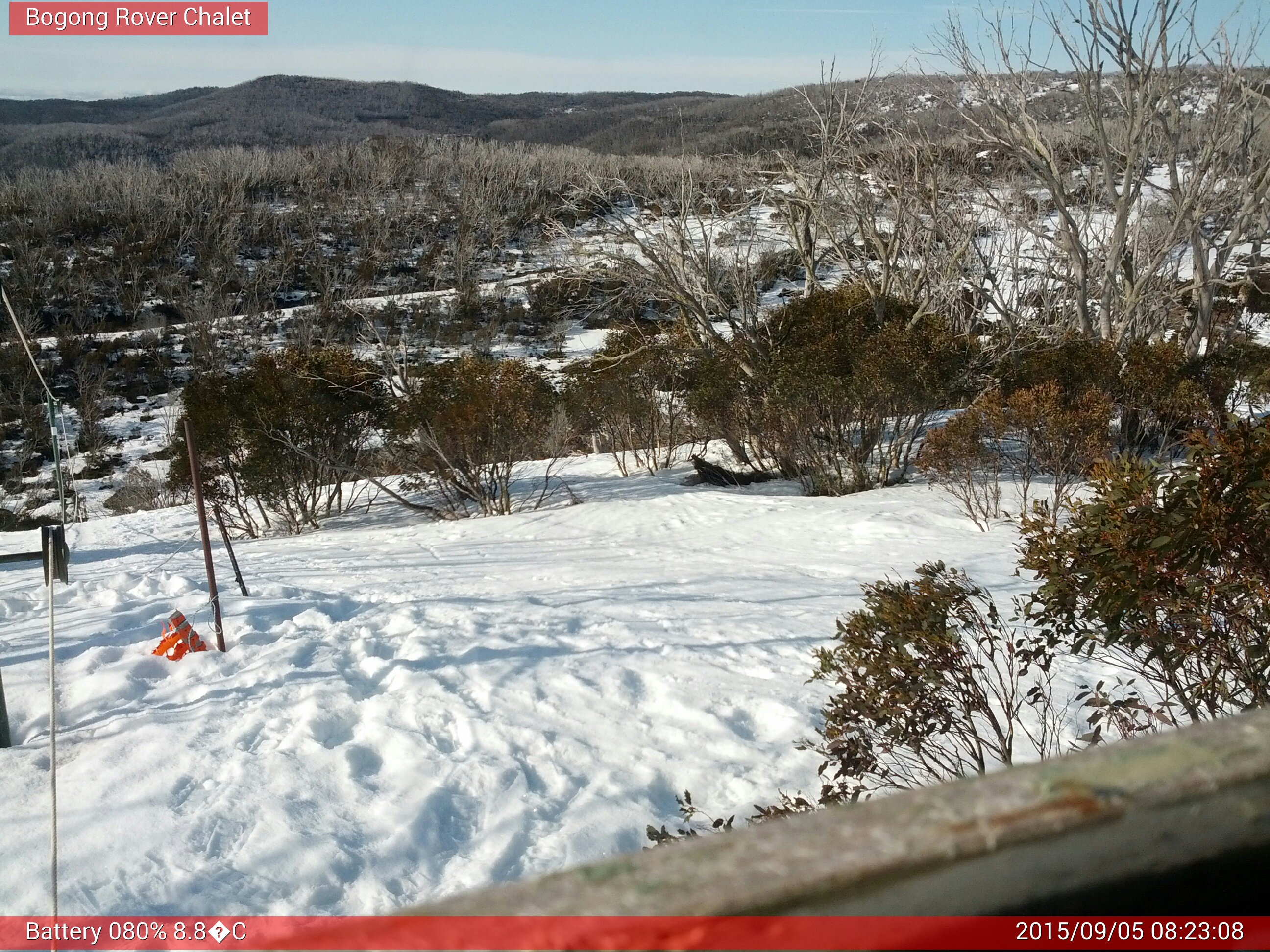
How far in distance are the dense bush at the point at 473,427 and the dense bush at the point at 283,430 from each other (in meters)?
1.14

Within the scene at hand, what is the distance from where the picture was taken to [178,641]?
4.63 metres

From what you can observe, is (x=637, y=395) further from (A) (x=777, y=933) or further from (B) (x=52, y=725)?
(A) (x=777, y=933)

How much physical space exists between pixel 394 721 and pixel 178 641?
1429 mm

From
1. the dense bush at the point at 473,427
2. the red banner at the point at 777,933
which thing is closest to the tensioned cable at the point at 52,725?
the red banner at the point at 777,933

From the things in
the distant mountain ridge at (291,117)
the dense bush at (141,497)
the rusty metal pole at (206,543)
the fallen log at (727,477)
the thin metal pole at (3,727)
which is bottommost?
the dense bush at (141,497)

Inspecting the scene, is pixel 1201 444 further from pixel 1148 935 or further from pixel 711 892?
pixel 711 892

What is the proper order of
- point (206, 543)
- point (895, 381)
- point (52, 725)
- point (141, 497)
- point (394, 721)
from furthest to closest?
point (141, 497), point (895, 381), point (206, 543), point (394, 721), point (52, 725)

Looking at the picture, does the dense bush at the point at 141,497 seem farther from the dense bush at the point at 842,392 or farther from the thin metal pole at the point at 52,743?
the thin metal pole at the point at 52,743

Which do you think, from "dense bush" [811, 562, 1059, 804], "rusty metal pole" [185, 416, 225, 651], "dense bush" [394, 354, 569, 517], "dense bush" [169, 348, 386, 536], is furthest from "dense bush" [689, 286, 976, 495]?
"dense bush" [811, 562, 1059, 804]

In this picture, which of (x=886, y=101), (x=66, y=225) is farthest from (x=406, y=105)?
(x=886, y=101)

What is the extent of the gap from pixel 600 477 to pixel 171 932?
1176cm

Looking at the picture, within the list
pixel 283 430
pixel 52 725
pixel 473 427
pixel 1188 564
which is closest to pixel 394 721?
pixel 52 725

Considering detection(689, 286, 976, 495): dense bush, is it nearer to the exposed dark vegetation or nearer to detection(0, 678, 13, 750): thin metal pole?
the exposed dark vegetation

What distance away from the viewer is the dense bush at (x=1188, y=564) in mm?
2246
